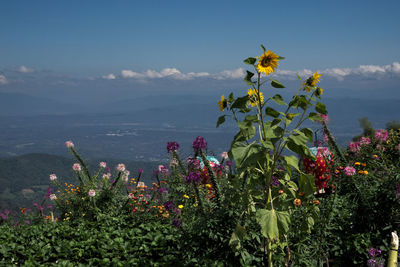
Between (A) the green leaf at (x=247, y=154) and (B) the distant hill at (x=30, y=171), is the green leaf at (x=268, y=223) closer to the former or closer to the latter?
(A) the green leaf at (x=247, y=154)

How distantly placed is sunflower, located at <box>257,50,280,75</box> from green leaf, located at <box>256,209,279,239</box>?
0.95m

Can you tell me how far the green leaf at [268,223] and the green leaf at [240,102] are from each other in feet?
2.45

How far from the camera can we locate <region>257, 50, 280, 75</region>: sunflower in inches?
86.1

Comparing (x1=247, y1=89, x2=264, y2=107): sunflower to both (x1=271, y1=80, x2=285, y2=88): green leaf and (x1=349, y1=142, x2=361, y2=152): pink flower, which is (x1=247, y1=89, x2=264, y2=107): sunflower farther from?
(x1=349, y1=142, x2=361, y2=152): pink flower

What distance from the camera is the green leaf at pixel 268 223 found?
86.2 inches

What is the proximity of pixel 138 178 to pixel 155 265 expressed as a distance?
3.03 m

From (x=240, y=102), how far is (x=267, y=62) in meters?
0.32

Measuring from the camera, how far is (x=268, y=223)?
2213 mm

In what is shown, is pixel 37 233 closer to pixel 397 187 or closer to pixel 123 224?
pixel 123 224

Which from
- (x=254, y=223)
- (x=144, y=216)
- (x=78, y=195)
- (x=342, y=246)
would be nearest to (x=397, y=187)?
(x=342, y=246)

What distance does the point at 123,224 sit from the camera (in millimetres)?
4543

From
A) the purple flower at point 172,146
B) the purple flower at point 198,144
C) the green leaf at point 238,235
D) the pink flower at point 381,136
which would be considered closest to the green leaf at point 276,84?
the green leaf at point 238,235

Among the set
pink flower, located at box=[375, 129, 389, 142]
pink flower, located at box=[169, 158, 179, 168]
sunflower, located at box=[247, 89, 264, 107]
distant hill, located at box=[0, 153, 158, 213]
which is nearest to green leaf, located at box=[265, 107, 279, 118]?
sunflower, located at box=[247, 89, 264, 107]

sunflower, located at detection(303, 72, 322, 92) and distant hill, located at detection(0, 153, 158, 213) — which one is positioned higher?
sunflower, located at detection(303, 72, 322, 92)
